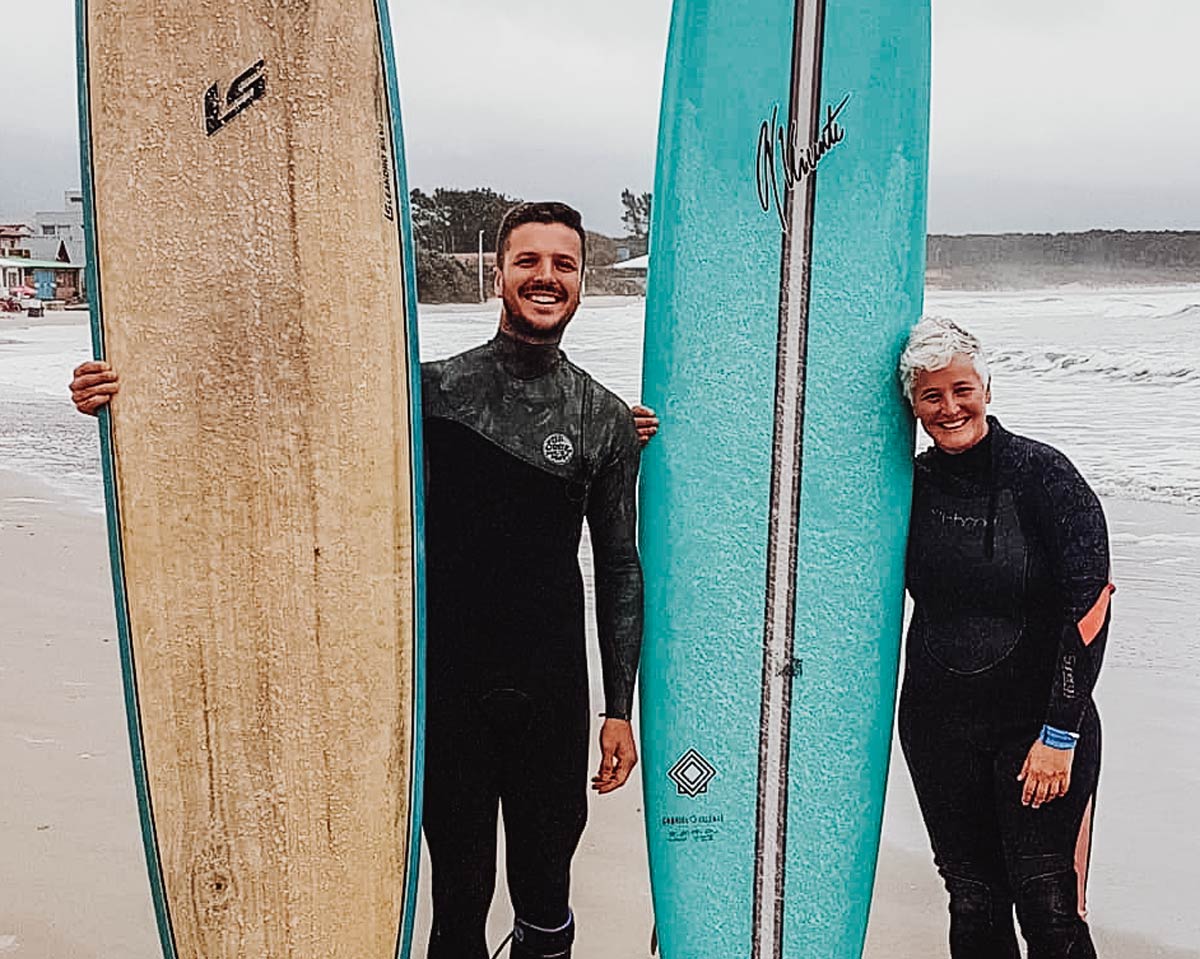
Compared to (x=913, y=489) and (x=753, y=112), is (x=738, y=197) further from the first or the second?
(x=913, y=489)

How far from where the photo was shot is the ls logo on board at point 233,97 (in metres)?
1.83

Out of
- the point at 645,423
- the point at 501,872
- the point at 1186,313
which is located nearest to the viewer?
the point at 645,423

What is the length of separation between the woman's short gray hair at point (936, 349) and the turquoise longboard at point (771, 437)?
4.5 inches

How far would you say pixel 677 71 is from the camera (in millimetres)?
2109

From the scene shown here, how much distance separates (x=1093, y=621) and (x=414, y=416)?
100cm

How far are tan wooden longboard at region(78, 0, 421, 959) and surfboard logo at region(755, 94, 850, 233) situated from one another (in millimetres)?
580

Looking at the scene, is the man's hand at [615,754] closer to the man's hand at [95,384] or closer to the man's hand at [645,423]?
the man's hand at [645,423]

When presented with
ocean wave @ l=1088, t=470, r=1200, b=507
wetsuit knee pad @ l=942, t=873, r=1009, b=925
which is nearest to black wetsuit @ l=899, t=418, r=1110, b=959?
wetsuit knee pad @ l=942, t=873, r=1009, b=925

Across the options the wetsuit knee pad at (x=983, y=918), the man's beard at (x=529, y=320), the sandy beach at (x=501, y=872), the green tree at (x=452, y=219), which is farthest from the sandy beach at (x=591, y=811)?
the man's beard at (x=529, y=320)

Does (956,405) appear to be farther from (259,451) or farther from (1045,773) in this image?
(259,451)

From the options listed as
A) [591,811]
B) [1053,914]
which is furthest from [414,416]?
[591,811]

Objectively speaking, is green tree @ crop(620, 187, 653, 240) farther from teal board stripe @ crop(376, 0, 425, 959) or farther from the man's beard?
the man's beard

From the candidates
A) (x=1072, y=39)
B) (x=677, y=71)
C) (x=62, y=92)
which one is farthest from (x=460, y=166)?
(x=1072, y=39)

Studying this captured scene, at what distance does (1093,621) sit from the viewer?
180 cm
